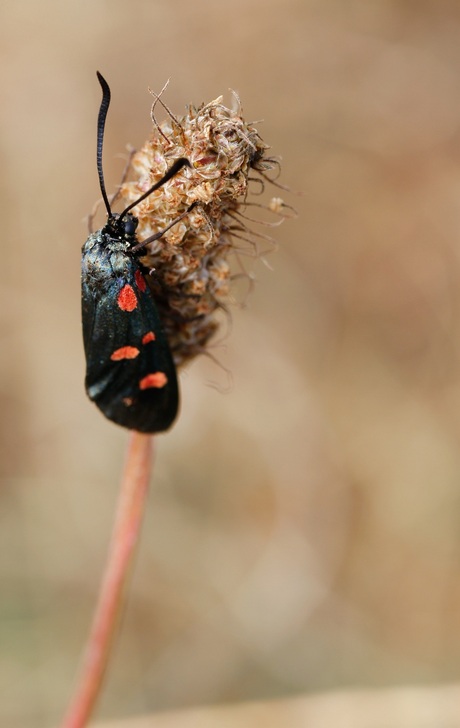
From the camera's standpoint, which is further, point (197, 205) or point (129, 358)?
point (129, 358)

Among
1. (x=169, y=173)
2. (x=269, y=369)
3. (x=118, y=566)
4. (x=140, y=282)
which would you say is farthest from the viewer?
(x=269, y=369)

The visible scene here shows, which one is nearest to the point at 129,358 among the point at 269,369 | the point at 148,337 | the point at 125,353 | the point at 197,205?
the point at 125,353

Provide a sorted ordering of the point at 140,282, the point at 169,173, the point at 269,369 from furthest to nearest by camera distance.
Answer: the point at 269,369, the point at 140,282, the point at 169,173

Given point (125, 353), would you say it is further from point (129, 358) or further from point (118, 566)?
point (118, 566)

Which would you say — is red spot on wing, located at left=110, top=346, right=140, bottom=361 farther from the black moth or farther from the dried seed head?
the dried seed head

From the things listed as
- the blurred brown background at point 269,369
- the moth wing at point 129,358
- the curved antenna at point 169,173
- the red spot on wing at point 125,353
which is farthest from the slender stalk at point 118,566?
the blurred brown background at point 269,369

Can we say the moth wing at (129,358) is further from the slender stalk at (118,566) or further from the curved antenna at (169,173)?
the curved antenna at (169,173)
